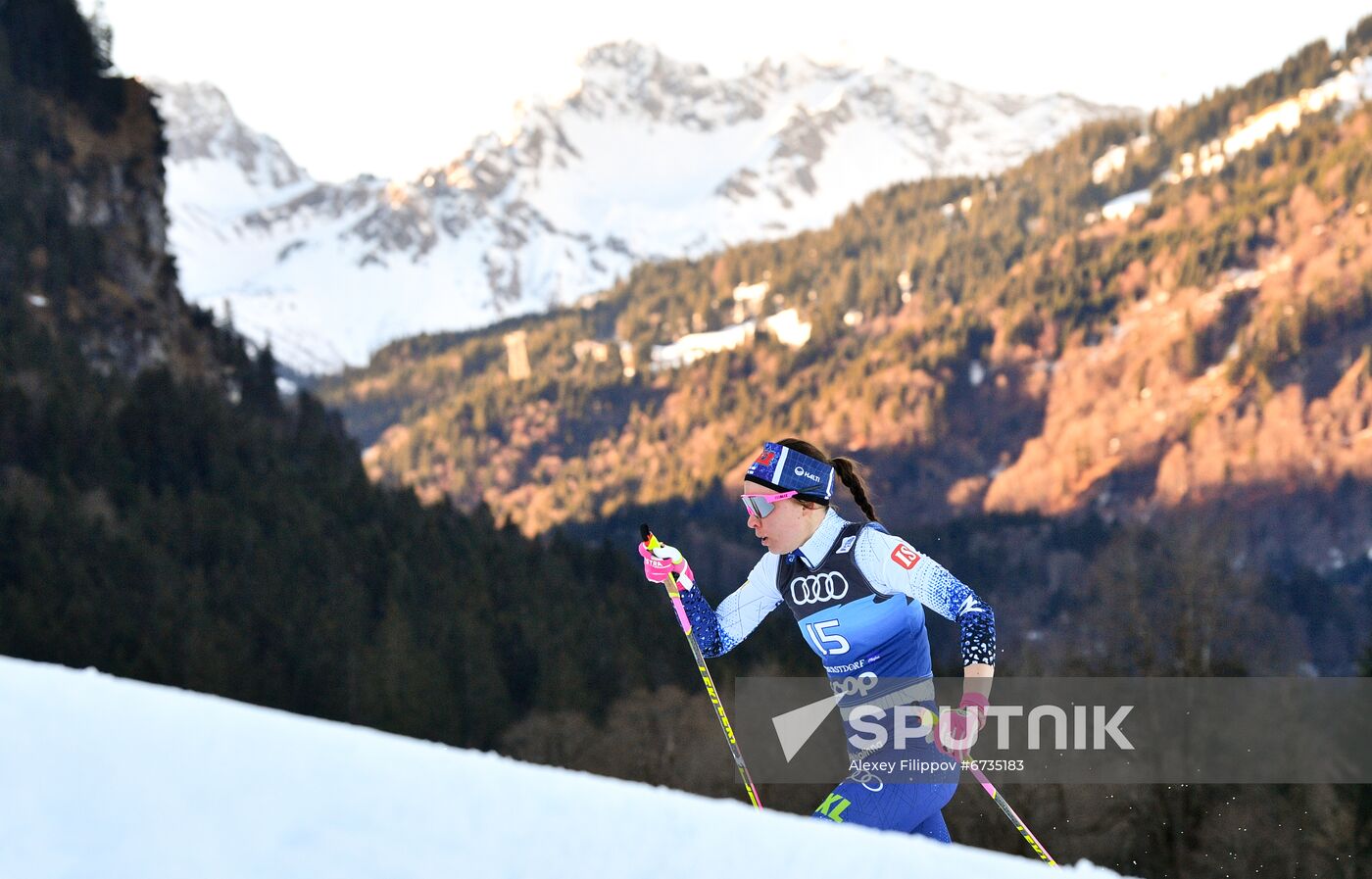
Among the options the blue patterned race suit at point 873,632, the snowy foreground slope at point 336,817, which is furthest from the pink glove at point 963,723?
the snowy foreground slope at point 336,817

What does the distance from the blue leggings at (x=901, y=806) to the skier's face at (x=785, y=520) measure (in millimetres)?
1170

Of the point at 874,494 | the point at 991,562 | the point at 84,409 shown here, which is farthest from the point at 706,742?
the point at 991,562

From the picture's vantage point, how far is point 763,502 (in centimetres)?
583

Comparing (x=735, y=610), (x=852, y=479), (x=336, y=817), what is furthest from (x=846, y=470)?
(x=336, y=817)

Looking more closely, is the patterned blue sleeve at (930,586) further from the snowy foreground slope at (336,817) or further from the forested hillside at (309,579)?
the forested hillside at (309,579)

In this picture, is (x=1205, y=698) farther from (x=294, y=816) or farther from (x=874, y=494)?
(x=294, y=816)

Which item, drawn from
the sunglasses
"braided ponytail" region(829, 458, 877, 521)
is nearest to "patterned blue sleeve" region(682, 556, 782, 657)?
the sunglasses

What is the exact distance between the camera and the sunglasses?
5.79 meters

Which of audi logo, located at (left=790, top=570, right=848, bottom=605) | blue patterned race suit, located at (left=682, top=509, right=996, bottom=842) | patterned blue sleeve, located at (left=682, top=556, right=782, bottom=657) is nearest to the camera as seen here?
blue patterned race suit, located at (left=682, top=509, right=996, bottom=842)

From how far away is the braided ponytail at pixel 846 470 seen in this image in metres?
5.82

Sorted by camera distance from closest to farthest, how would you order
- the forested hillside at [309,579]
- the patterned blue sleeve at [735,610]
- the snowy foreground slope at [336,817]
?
the snowy foreground slope at [336,817], the patterned blue sleeve at [735,610], the forested hillside at [309,579]

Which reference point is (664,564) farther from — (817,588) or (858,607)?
(858,607)

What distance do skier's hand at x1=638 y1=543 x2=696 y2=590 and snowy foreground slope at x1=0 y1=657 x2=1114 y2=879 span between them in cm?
309

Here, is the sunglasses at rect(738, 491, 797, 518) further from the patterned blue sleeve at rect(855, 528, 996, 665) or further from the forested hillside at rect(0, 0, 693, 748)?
the forested hillside at rect(0, 0, 693, 748)
